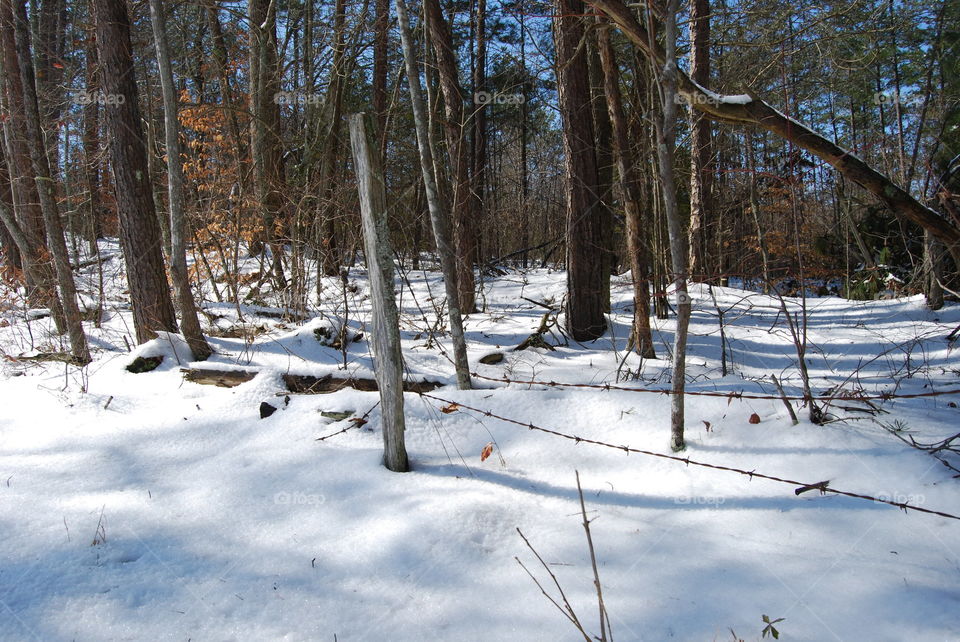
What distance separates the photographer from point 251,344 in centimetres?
543

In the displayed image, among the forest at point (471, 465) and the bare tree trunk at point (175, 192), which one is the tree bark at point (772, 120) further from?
the bare tree trunk at point (175, 192)

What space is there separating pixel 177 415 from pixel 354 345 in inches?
85.3

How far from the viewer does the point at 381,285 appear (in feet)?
9.87

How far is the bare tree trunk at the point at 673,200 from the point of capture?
2.77m

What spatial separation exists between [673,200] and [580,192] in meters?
3.96

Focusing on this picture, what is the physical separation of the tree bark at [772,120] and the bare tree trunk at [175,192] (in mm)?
4038

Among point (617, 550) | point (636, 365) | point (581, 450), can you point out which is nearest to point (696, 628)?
point (617, 550)

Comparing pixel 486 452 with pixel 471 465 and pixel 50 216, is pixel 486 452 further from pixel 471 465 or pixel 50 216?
pixel 50 216

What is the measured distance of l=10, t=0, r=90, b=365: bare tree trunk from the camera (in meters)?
5.79

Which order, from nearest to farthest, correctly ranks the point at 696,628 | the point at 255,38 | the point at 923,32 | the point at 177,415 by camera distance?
the point at 696,628
the point at 177,415
the point at 255,38
the point at 923,32

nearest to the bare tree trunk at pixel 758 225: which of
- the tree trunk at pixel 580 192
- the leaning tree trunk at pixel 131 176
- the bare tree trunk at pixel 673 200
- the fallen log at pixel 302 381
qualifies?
the bare tree trunk at pixel 673 200

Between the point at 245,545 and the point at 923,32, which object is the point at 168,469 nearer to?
the point at 245,545

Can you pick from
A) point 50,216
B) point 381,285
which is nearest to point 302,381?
point 381,285

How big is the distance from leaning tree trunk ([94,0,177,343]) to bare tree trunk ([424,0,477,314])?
3.55m
